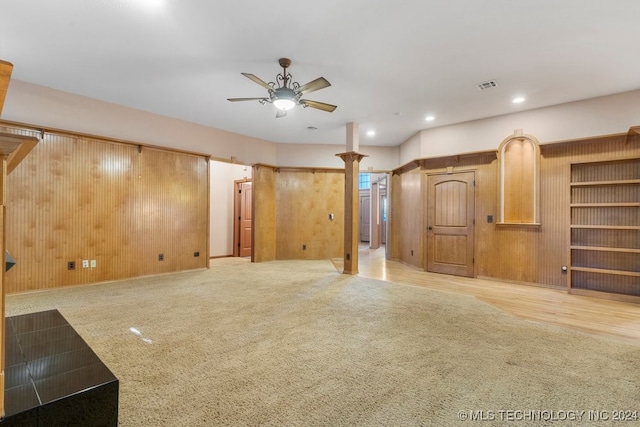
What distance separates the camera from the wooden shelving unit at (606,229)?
436 centimetres

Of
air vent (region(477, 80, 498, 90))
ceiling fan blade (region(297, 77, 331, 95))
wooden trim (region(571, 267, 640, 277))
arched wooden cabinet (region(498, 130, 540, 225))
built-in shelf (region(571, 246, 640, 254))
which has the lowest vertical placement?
wooden trim (region(571, 267, 640, 277))

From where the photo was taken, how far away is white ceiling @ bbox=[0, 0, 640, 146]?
111 inches

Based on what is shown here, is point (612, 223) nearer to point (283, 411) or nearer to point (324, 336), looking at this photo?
point (324, 336)

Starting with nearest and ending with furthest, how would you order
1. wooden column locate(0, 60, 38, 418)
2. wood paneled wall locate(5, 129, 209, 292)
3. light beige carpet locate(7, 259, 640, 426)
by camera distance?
wooden column locate(0, 60, 38, 418) → light beige carpet locate(7, 259, 640, 426) → wood paneled wall locate(5, 129, 209, 292)

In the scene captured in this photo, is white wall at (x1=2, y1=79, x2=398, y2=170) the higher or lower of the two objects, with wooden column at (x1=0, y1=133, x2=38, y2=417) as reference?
higher

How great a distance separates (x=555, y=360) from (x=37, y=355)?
364cm

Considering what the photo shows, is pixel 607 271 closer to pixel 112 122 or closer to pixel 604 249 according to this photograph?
pixel 604 249

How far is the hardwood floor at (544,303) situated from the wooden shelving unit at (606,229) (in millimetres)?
337

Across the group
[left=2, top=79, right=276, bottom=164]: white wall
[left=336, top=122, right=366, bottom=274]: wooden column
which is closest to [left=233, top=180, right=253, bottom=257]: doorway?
[left=2, top=79, right=276, bottom=164]: white wall

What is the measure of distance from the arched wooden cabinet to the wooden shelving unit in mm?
521

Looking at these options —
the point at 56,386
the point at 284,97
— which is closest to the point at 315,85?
the point at 284,97

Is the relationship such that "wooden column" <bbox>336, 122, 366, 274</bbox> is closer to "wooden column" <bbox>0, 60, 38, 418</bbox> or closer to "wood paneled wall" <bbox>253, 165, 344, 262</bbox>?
"wood paneled wall" <bbox>253, 165, 344, 262</bbox>

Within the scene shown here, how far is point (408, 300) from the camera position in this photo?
13.5 feet

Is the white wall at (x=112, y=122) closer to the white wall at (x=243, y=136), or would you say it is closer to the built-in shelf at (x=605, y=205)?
the white wall at (x=243, y=136)
